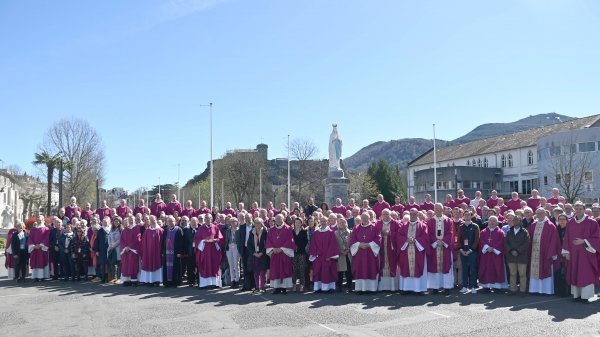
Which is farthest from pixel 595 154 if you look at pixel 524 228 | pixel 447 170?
pixel 524 228

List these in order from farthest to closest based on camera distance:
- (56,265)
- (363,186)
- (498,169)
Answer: (498,169) < (363,186) < (56,265)

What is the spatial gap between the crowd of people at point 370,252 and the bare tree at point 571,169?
107 ft

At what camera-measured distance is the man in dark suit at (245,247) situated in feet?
47.0

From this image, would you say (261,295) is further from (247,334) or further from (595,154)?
(595,154)

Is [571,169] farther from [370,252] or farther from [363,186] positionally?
[370,252]

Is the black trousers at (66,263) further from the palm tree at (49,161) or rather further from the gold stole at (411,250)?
the palm tree at (49,161)

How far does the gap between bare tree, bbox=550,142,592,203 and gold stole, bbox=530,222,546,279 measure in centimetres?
3464

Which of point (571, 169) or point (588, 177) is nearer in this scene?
point (571, 169)

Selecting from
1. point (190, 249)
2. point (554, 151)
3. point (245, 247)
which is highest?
point (554, 151)

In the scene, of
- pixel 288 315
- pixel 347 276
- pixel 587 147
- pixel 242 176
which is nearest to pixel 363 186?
pixel 242 176

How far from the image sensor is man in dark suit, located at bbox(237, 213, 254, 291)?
14.3 meters

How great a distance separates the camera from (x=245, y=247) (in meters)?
14.5

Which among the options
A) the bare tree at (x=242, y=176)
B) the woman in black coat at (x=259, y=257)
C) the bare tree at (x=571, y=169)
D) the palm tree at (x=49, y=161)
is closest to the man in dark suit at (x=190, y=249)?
the woman in black coat at (x=259, y=257)

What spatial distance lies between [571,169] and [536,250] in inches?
1474
